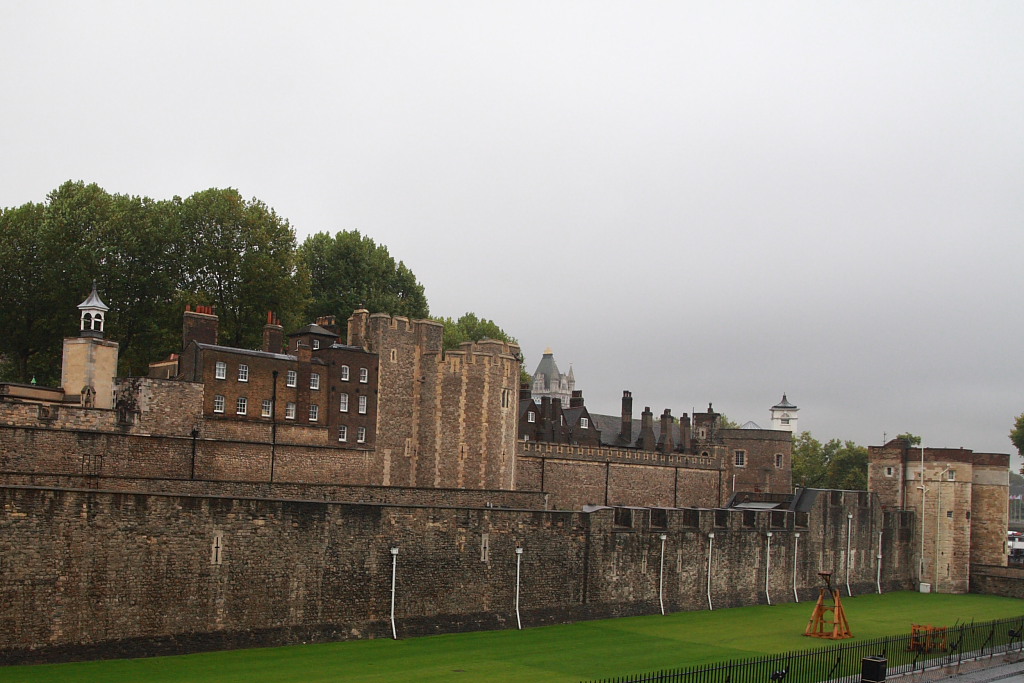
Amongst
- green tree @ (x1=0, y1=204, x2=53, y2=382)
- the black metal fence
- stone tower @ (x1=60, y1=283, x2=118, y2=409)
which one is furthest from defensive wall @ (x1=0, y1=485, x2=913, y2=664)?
green tree @ (x1=0, y1=204, x2=53, y2=382)

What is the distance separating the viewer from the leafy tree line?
5291 cm

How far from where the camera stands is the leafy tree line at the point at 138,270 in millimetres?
52906

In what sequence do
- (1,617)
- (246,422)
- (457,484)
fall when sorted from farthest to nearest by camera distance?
(457,484) < (246,422) < (1,617)

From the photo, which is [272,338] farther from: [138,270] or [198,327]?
[138,270]

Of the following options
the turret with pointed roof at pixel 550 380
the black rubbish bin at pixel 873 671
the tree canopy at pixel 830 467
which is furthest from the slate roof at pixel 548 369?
the black rubbish bin at pixel 873 671

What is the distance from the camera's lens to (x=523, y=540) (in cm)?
3850

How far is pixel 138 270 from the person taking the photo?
180 feet

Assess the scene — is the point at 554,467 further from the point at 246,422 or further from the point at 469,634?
the point at 469,634

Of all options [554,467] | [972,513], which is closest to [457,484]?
[554,467]

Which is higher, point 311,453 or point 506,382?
point 506,382

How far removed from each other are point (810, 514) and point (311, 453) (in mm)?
24179

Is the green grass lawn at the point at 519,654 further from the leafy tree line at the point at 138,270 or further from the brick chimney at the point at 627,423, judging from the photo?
the brick chimney at the point at 627,423

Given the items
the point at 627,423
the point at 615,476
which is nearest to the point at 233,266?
the point at 615,476

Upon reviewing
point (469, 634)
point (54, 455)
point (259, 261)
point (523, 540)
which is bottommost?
point (469, 634)
